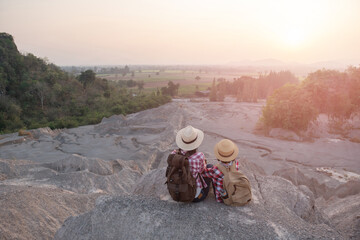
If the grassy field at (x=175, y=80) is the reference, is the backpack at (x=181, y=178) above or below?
above

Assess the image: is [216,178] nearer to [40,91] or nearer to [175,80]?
[40,91]

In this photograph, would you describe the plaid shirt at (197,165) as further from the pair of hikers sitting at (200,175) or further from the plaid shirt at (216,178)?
the plaid shirt at (216,178)

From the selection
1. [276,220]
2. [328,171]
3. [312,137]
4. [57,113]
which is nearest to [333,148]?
[312,137]

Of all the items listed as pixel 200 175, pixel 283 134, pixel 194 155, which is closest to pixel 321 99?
pixel 283 134

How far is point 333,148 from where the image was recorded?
16.5m

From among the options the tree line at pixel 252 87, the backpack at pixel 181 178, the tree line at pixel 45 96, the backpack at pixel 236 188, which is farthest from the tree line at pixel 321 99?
the tree line at pixel 252 87

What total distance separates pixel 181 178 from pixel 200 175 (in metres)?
0.59

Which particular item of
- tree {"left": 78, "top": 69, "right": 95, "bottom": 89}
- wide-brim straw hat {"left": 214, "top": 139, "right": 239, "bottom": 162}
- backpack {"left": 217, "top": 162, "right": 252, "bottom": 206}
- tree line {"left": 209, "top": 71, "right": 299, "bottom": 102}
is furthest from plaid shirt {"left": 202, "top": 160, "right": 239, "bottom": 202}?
tree line {"left": 209, "top": 71, "right": 299, "bottom": 102}

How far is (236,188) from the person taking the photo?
4184 millimetres

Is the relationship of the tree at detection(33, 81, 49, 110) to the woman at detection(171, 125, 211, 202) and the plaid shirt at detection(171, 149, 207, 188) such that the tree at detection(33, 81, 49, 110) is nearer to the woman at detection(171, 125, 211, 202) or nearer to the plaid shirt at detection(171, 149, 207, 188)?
the woman at detection(171, 125, 211, 202)

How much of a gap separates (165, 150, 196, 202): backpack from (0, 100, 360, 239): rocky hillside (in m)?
0.31

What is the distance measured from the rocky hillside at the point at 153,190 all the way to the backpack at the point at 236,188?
0.15 m

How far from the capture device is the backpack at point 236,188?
414cm

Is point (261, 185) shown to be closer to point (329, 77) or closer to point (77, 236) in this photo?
point (77, 236)
